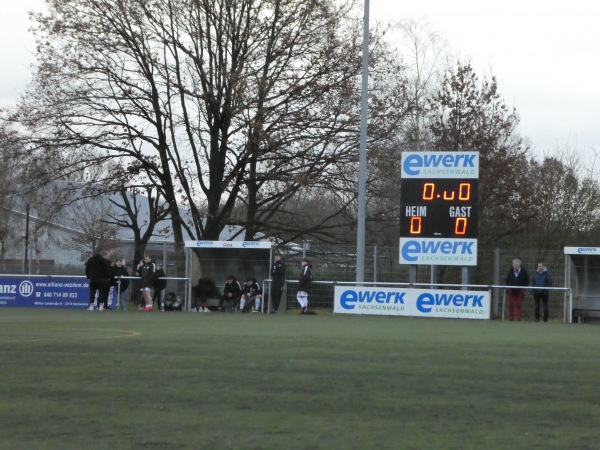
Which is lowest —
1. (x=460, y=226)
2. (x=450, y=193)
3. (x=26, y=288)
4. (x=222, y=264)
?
(x=26, y=288)

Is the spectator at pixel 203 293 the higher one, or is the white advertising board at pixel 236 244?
the white advertising board at pixel 236 244

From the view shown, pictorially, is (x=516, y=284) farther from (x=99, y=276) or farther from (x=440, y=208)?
(x=99, y=276)

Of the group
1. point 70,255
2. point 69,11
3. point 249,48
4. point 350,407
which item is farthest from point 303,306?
point 70,255

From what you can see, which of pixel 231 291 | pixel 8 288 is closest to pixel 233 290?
pixel 231 291

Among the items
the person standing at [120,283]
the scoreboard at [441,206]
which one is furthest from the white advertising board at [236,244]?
the scoreboard at [441,206]

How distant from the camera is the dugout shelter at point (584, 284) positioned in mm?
32188

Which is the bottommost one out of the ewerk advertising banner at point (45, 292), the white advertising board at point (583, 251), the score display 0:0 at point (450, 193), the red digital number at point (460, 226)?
the ewerk advertising banner at point (45, 292)

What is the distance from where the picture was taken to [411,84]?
Result: 56.5 meters

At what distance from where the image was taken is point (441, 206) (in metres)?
30.3

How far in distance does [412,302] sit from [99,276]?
29.8 feet

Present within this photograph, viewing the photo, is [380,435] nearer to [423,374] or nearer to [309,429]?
[309,429]

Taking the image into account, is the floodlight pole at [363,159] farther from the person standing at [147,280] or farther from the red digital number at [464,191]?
the person standing at [147,280]

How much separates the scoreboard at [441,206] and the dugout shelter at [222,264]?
20.2 feet

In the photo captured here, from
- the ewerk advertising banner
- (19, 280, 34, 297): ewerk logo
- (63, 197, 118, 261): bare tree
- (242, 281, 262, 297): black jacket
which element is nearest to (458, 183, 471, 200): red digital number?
(242, 281, 262, 297): black jacket
